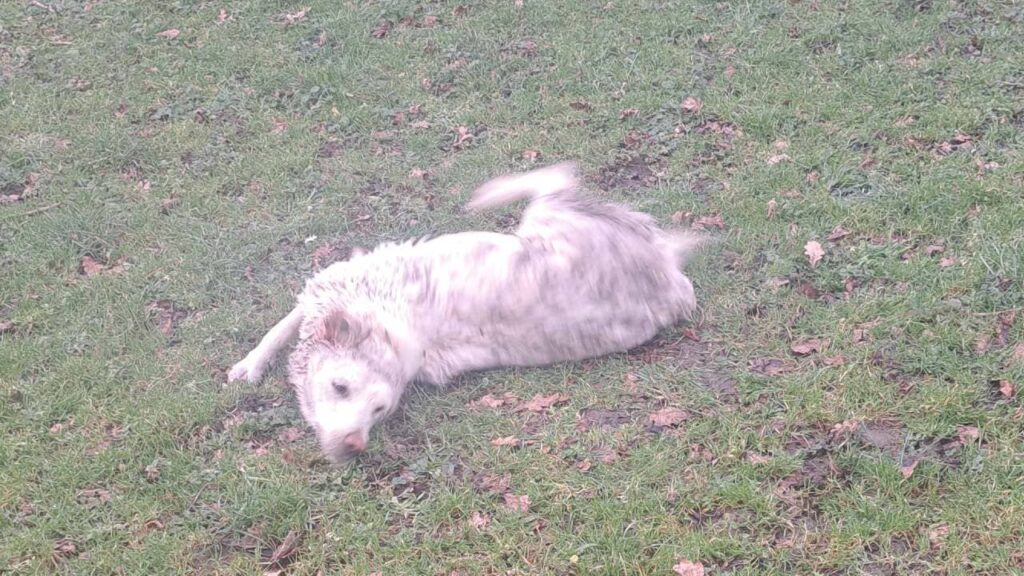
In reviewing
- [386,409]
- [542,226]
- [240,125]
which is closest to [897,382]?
[542,226]

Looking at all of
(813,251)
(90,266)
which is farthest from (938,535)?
(90,266)

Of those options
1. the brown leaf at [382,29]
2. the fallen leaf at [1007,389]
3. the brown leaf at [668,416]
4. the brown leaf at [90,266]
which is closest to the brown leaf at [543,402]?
the brown leaf at [668,416]

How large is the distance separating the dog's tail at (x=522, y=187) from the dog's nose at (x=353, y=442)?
2.17 meters

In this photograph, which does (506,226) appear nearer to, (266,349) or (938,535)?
(266,349)

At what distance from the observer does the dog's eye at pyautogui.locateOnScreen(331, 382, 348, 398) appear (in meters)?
4.77

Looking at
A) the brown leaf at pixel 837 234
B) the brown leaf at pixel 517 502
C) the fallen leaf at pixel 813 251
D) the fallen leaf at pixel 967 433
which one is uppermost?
the brown leaf at pixel 837 234

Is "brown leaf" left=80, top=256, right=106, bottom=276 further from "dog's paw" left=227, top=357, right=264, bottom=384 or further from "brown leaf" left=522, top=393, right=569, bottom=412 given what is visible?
"brown leaf" left=522, top=393, right=569, bottom=412

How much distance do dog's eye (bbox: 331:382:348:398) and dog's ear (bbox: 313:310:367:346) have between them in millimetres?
231

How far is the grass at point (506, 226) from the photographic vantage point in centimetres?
430

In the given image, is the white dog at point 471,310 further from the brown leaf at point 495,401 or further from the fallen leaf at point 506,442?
the fallen leaf at point 506,442

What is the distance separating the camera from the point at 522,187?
6.28 m

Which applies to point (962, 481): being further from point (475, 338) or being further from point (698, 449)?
point (475, 338)

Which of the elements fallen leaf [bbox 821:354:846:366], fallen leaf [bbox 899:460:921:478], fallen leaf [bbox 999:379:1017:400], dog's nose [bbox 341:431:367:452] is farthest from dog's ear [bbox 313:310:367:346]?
fallen leaf [bbox 999:379:1017:400]

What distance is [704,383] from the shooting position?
504 cm
